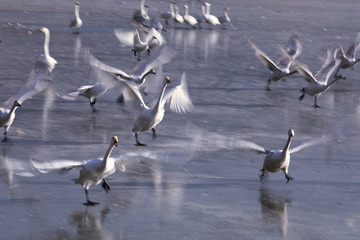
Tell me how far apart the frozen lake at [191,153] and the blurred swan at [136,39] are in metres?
0.35

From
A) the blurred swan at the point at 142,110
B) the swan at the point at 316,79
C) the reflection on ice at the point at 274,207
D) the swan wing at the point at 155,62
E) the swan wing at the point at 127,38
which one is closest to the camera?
the reflection on ice at the point at 274,207

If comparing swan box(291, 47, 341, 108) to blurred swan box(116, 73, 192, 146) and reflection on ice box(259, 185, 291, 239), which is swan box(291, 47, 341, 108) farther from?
reflection on ice box(259, 185, 291, 239)

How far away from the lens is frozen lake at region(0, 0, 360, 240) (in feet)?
26.7

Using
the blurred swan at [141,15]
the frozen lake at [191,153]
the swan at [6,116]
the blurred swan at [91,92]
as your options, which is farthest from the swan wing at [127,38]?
the swan at [6,116]

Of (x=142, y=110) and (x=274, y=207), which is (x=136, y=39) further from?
(x=274, y=207)

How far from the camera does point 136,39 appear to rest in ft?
60.8

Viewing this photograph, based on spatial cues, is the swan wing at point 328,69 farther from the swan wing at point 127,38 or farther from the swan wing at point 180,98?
the swan wing at point 127,38

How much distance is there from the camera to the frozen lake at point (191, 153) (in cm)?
814

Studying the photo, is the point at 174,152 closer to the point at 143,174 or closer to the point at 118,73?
the point at 143,174

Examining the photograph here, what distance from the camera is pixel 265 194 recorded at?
9352mm

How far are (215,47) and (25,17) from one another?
6736 millimetres

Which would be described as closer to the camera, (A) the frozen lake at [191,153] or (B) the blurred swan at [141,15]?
(A) the frozen lake at [191,153]

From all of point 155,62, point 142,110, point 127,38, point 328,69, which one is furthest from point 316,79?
point 127,38

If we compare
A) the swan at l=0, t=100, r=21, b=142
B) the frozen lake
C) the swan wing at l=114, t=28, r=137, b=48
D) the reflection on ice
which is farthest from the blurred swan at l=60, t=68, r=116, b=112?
the swan wing at l=114, t=28, r=137, b=48
